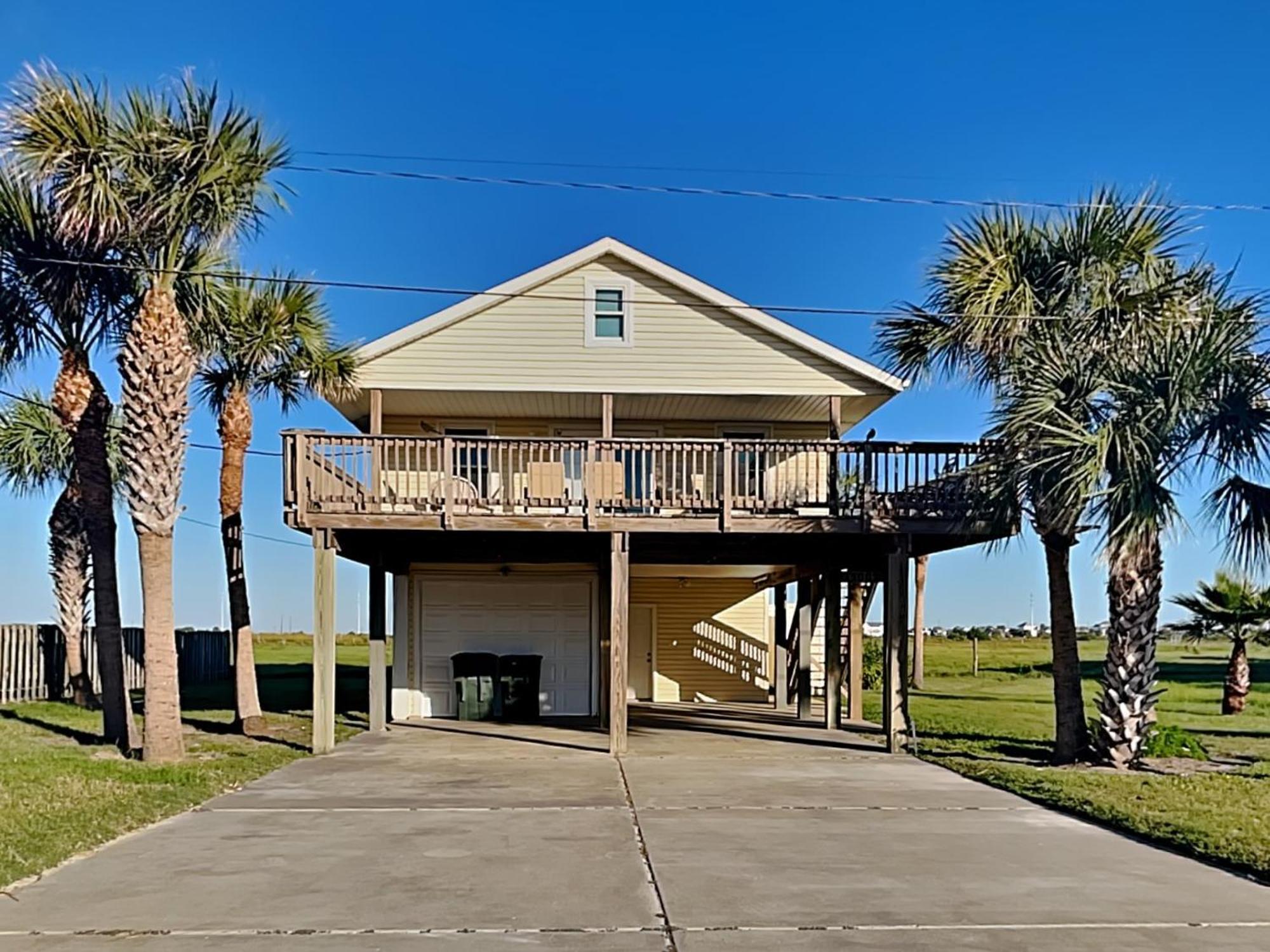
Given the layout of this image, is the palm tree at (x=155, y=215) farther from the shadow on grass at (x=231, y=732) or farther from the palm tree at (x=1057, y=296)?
the palm tree at (x=1057, y=296)

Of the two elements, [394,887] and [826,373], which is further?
[826,373]

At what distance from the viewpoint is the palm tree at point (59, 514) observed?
2142 cm

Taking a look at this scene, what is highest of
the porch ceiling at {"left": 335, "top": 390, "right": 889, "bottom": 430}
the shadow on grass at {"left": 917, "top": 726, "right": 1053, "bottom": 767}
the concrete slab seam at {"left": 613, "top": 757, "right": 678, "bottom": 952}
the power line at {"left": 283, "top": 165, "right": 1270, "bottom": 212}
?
Result: the power line at {"left": 283, "top": 165, "right": 1270, "bottom": 212}

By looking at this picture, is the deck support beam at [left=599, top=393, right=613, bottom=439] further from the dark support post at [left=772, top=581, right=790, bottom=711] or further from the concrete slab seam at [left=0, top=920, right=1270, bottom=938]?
the concrete slab seam at [left=0, top=920, right=1270, bottom=938]

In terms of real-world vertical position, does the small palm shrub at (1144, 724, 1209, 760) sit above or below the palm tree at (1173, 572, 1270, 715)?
below

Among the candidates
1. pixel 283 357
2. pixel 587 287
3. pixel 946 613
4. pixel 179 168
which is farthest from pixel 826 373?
pixel 946 613

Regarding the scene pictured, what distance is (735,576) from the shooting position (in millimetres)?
20375

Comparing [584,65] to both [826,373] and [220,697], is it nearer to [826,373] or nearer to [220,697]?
[826,373]

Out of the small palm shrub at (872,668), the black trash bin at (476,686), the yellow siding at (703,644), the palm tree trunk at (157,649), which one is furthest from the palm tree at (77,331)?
the small palm shrub at (872,668)

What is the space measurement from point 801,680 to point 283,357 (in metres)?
9.12

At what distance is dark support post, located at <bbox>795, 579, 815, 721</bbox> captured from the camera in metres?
17.8

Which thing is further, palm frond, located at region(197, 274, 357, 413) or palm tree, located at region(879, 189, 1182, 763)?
palm frond, located at region(197, 274, 357, 413)

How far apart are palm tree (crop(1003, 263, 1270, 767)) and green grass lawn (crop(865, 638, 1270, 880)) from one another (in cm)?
115

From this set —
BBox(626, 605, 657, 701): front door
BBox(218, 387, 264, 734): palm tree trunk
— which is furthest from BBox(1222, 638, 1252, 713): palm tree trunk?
BBox(218, 387, 264, 734): palm tree trunk
